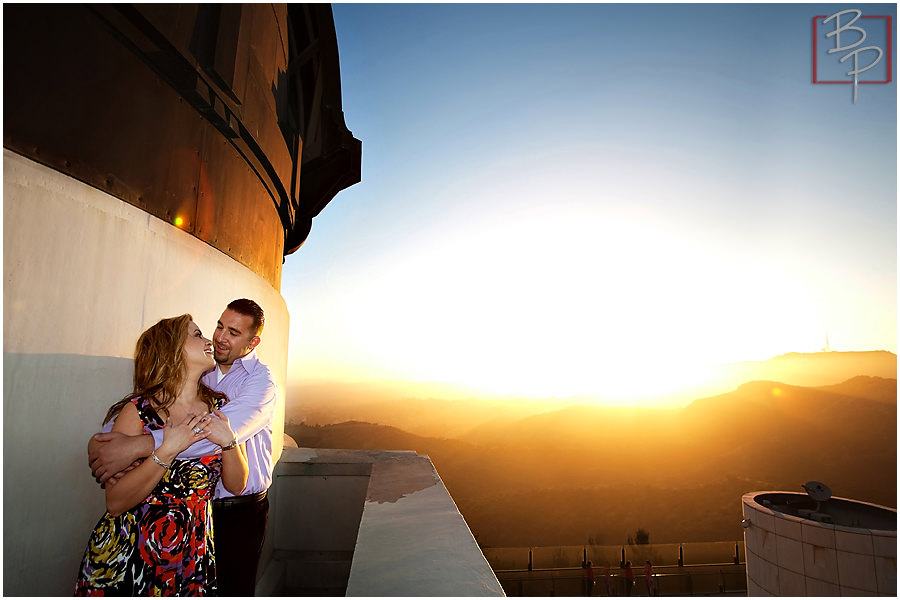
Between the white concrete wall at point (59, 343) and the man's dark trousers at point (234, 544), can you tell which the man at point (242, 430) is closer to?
the man's dark trousers at point (234, 544)

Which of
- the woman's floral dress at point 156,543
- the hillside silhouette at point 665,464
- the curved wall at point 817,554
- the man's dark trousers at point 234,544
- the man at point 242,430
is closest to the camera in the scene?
the woman's floral dress at point 156,543

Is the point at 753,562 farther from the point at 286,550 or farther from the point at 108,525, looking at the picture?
the point at 108,525

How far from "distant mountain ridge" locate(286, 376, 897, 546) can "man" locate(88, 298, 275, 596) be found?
48.8 m

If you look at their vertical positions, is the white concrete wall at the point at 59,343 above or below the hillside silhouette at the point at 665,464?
above

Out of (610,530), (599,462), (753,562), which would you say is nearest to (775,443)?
(599,462)

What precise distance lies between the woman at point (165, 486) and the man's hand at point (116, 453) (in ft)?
0.14

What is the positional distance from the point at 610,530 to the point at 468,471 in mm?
17815

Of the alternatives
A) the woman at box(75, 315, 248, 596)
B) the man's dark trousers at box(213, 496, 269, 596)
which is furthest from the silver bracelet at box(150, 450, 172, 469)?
the man's dark trousers at box(213, 496, 269, 596)

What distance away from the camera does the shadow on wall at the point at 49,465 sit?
231 cm

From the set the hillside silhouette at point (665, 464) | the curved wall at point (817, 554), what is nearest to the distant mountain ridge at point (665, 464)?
the hillside silhouette at point (665, 464)

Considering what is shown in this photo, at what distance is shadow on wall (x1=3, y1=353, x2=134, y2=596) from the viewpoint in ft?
7.57

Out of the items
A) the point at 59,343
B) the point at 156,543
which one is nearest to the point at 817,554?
the point at 156,543

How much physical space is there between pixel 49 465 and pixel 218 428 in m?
1.13

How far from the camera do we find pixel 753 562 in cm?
1285
